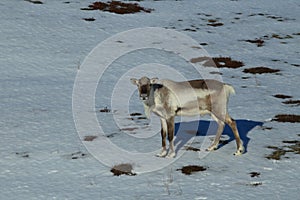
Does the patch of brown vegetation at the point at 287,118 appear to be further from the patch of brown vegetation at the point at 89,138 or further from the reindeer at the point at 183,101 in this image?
the patch of brown vegetation at the point at 89,138

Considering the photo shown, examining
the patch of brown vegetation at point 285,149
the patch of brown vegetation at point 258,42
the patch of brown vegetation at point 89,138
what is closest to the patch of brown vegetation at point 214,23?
the patch of brown vegetation at point 258,42

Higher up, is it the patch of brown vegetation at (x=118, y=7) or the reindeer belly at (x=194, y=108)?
the patch of brown vegetation at (x=118, y=7)

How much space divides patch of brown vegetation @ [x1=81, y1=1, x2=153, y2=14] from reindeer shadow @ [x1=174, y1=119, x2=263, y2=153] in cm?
2373

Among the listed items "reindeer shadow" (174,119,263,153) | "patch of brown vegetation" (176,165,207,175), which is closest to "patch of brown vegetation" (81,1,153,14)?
"reindeer shadow" (174,119,263,153)

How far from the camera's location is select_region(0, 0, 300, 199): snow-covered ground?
14992mm

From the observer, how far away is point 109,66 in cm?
3075

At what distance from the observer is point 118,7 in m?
43.6

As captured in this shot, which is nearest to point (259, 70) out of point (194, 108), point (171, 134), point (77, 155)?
point (194, 108)

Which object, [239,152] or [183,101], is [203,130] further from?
[183,101]

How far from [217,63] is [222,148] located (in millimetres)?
14495

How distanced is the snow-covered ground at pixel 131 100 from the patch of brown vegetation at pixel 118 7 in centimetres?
99

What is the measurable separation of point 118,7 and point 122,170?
2933 centimetres

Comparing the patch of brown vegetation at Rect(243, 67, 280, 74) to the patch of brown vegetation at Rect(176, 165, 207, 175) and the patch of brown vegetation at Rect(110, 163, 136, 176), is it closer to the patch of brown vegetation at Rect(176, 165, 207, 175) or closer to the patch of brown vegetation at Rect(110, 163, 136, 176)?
the patch of brown vegetation at Rect(176, 165, 207, 175)

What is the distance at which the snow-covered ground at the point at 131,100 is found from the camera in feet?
49.2
